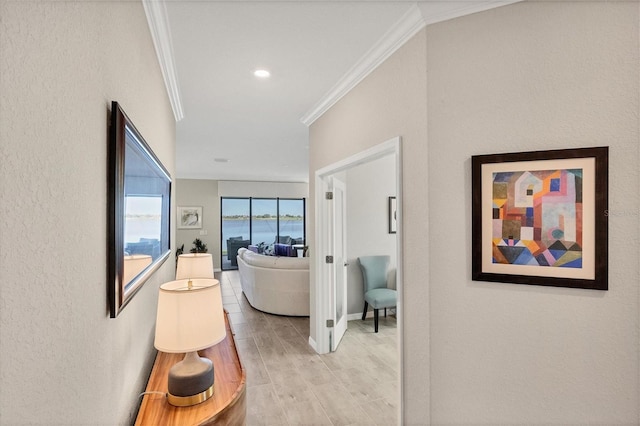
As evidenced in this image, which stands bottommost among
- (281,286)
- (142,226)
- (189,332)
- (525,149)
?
(281,286)

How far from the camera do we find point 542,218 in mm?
1584

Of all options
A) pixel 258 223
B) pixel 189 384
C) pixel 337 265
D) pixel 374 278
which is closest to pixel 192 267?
pixel 189 384

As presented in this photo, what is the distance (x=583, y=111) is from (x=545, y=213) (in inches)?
19.4

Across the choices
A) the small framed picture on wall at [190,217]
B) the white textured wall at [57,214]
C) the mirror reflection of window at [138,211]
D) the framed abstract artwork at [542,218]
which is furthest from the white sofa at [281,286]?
the small framed picture on wall at [190,217]

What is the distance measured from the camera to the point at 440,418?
1.80 m

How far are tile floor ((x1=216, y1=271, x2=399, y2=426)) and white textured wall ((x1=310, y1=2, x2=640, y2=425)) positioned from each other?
661 mm

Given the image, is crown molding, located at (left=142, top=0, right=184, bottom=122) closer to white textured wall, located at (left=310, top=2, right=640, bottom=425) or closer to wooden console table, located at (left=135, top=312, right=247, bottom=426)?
white textured wall, located at (left=310, top=2, right=640, bottom=425)

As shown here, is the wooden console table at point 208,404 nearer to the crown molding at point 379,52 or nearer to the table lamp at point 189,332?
the table lamp at point 189,332

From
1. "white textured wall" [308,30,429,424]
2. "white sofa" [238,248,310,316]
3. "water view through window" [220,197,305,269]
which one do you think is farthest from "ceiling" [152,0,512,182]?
"water view through window" [220,197,305,269]

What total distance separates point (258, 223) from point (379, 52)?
301 inches

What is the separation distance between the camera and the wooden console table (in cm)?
117

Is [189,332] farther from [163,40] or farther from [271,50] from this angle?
[271,50]

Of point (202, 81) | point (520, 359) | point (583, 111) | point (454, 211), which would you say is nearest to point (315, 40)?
point (202, 81)

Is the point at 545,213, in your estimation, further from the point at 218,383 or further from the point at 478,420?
the point at 218,383
